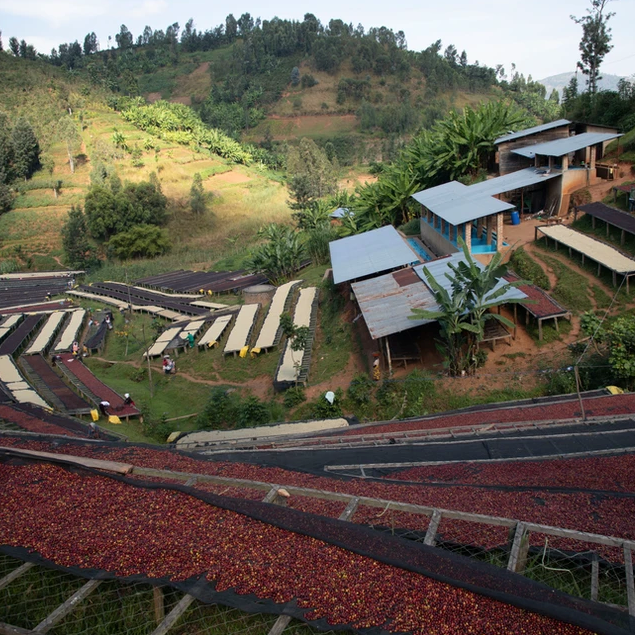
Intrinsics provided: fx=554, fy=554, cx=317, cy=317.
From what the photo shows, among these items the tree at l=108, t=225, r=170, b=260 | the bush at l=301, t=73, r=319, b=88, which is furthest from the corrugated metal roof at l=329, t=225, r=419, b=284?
the bush at l=301, t=73, r=319, b=88

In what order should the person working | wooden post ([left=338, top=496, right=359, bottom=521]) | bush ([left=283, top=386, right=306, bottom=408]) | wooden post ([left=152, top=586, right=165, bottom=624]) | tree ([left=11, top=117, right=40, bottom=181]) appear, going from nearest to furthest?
wooden post ([left=152, top=586, right=165, bottom=624]), wooden post ([left=338, top=496, right=359, bottom=521]), bush ([left=283, top=386, right=306, bottom=408]), the person working, tree ([left=11, top=117, right=40, bottom=181])

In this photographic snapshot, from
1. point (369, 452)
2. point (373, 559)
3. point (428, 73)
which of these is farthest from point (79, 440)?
point (428, 73)

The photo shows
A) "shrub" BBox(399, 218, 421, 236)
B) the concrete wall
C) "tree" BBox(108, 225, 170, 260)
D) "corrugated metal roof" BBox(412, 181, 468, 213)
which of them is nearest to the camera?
the concrete wall

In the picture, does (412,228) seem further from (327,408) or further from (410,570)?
(410,570)

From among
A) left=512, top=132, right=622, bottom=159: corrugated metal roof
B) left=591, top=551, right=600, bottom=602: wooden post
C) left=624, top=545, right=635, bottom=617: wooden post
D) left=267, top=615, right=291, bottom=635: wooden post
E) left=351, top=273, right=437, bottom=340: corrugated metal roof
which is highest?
left=512, top=132, right=622, bottom=159: corrugated metal roof

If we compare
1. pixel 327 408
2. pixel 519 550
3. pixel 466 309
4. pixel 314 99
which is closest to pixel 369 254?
pixel 466 309

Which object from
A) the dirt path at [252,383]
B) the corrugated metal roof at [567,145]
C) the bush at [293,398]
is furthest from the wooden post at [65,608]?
the corrugated metal roof at [567,145]

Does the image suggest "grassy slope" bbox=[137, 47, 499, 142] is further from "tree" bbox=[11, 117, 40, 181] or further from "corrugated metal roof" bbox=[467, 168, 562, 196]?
"corrugated metal roof" bbox=[467, 168, 562, 196]

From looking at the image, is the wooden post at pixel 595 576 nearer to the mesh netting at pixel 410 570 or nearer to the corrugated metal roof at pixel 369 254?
the mesh netting at pixel 410 570
